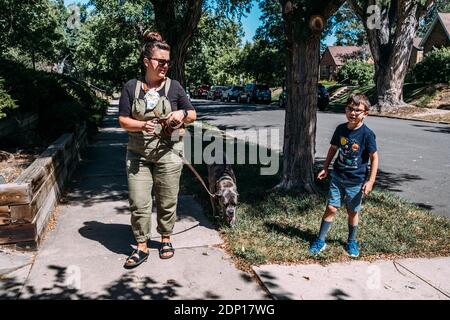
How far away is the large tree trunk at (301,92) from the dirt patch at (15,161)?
422 centimetres

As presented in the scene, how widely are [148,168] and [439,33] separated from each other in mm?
42641

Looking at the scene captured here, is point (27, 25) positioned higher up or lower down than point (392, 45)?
higher up

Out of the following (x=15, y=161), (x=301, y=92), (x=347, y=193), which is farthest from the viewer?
(x=15, y=161)

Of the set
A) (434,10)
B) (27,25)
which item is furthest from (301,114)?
(434,10)

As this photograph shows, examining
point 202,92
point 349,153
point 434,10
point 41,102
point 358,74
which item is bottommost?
point 349,153

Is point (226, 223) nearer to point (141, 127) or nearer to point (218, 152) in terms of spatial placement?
point (141, 127)

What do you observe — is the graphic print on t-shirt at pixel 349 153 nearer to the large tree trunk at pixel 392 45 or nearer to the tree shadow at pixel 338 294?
the tree shadow at pixel 338 294

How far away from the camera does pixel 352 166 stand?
400 cm

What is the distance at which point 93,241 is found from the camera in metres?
4.47

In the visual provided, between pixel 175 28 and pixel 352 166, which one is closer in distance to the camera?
pixel 352 166

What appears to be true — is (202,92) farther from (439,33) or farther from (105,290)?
(105,290)

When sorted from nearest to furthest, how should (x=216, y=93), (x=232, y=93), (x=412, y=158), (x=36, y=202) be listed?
(x=36, y=202) → (x=412, y=158) → (x=232, y=93) → (x=216, y=93)

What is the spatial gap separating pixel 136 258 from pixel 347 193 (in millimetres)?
2204
